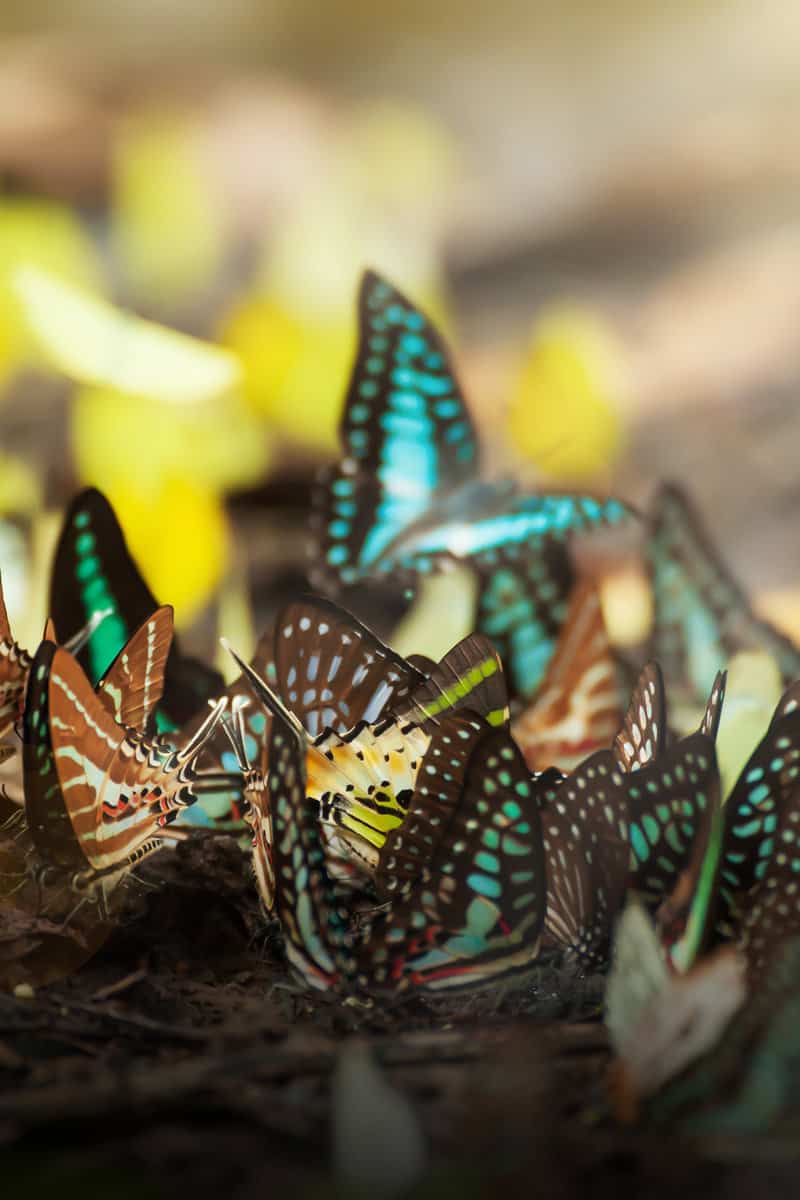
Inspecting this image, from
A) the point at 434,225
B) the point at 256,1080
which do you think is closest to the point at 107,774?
the point at 256,1080

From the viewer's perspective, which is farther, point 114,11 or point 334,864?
point 114,11

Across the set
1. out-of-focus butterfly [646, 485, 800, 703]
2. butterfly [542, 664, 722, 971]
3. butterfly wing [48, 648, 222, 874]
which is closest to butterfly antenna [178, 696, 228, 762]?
butterfly wing [48, 648, 222, 874]

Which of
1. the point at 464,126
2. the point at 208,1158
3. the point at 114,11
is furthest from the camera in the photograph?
the point at 464,126

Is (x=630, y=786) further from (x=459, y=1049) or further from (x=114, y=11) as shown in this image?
(x=114, y=11)

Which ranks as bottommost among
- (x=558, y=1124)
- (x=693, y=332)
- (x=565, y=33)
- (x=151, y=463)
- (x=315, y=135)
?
(x=558, y=1124)

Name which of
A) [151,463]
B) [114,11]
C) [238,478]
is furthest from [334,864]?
[114,11]

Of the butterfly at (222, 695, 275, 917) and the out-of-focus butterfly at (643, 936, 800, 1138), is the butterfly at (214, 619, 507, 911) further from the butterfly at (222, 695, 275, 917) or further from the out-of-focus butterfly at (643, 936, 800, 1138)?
the out-of-focus butterfly at (643, 936, 800, 1138)
